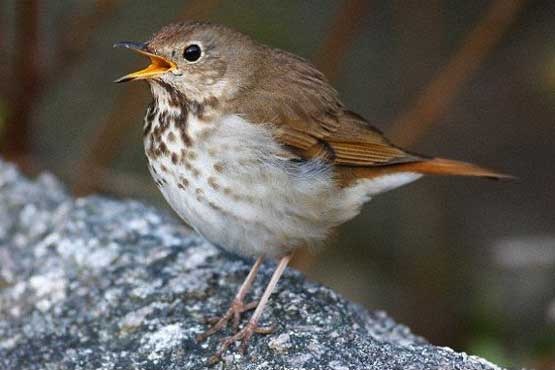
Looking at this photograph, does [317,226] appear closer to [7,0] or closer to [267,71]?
[267,71]

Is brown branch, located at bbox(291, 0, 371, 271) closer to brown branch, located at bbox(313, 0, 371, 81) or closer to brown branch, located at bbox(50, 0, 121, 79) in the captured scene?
brown branch, located at bbox(313, 0, 371, 81)

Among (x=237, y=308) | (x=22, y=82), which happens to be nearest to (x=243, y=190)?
(x=237, y=308)

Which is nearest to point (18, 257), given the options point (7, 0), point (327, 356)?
point (327, 356)

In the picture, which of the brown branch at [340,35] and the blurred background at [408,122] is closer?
the blurred background at [408,122]

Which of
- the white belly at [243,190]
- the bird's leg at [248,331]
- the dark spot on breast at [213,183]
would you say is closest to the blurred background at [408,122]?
the white belly at [243,190]

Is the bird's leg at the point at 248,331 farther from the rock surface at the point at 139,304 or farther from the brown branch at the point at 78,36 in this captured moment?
the brown branch at the point at 78,36

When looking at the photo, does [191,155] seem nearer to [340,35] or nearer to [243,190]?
[243,190]

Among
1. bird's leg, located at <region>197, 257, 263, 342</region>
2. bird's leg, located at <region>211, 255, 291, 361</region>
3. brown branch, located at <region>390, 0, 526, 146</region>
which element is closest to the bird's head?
bird's leg, located at <region>197, 257, 263, 342</region>
